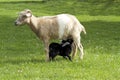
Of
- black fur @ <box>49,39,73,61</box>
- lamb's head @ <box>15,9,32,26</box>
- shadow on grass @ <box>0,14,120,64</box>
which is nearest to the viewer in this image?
lamb's head @ <box>15,9,32,26</box>

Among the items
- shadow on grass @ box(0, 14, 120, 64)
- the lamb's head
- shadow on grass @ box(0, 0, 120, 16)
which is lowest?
shadow on grass @ box(0, 0, 120, 16)

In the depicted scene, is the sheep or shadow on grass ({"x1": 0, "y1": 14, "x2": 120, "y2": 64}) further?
shadow on grass ({"x1": 0, "y1": 14, "x2": 120, "y2": 64})

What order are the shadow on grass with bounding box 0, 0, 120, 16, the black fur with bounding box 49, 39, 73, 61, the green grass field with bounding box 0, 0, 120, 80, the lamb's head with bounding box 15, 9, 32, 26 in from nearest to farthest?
the green grass field with bounding box 0, 0, 120, 80 < the lamb's head with bounding box 15, 9, 32, 26 < the black fur with bounding box 49, 39, 73, 61 < the shadow on grass with bounding box 0, 0, 120, 16

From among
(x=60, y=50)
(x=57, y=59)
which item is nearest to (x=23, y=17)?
(x=60, y=50)

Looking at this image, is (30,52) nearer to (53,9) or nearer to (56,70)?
(56,70)

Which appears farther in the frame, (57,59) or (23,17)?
(57,59)

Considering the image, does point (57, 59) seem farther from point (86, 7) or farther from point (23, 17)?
point (86, 7)

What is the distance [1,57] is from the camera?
16188mm

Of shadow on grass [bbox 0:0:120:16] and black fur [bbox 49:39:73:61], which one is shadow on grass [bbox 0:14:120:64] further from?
shadow on grass [bbox 0:0:120:16]

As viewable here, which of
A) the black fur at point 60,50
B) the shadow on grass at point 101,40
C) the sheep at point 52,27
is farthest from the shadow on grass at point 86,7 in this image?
the sheep at point 52,27

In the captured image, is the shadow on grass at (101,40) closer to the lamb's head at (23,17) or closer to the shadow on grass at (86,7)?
the lamb's head at (23,17)

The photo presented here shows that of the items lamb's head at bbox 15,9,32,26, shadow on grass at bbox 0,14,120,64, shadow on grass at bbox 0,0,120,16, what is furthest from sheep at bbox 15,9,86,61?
shadow on grass at bbox 0,0,120,16

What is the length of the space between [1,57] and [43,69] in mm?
3311

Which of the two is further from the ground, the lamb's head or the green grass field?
the lamb's head
